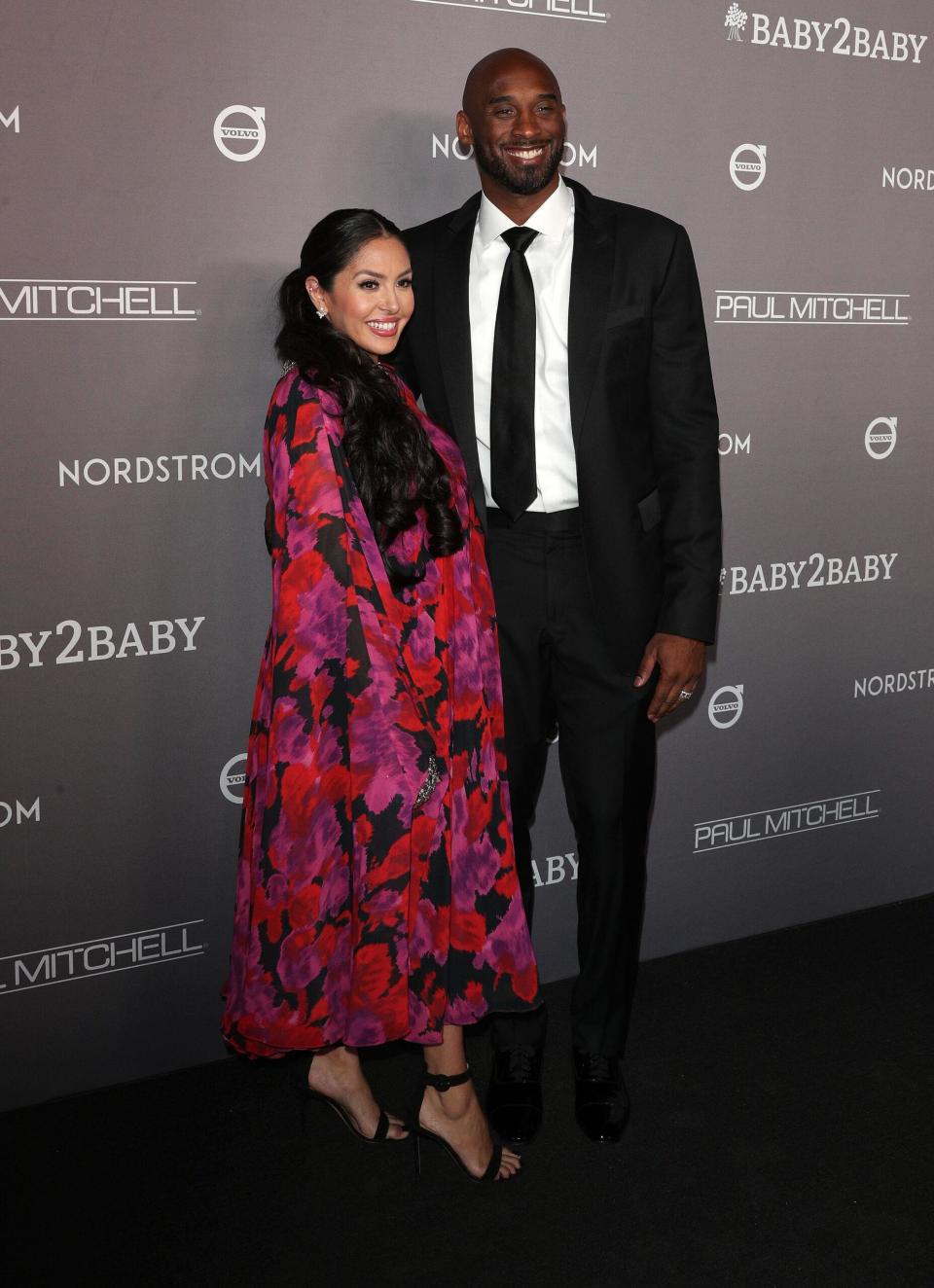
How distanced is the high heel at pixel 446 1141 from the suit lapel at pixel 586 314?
1.13 meters

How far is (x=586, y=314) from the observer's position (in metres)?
2.14

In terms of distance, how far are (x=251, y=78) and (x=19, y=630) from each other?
1095 mm

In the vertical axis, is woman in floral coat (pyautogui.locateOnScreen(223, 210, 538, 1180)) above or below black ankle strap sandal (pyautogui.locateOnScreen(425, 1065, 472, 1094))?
above

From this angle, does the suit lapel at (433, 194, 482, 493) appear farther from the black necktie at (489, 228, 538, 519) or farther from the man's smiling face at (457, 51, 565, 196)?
the man's smiling face at (457, 51, 565, 196)

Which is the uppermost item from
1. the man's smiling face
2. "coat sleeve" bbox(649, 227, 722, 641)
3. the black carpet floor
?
the man's smiling face

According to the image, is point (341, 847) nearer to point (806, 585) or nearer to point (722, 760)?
point (722, 760)

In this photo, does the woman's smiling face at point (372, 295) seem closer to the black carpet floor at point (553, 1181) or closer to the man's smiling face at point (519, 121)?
the man's smiling face at point (519, 121)

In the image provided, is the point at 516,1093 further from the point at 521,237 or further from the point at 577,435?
the point at 521,237

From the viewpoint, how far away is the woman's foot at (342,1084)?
2.21 meters

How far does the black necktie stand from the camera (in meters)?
2.14

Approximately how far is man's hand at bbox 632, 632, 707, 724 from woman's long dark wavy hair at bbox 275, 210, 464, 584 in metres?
0.45

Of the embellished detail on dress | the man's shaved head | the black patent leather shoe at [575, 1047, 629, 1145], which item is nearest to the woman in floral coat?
the embellished detail on dress

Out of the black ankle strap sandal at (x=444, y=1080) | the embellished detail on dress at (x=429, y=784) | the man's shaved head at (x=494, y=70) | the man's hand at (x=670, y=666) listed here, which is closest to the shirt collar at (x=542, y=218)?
the man's shaved head at (x=494, y=70)

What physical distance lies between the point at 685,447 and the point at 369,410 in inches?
23.8
